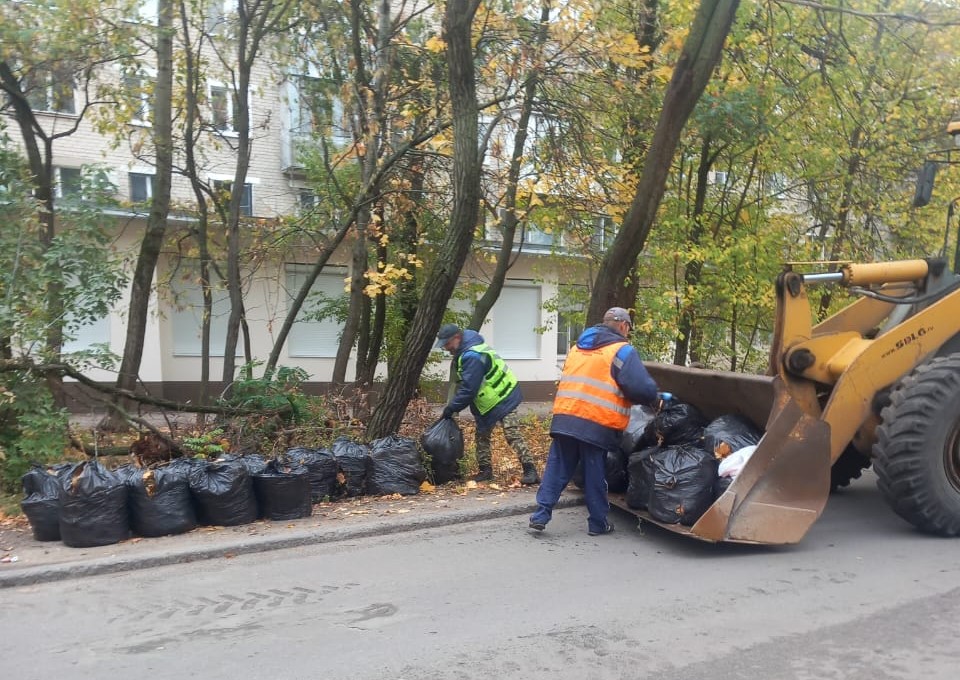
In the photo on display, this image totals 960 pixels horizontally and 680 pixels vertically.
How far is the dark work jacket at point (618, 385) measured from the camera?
547 cm

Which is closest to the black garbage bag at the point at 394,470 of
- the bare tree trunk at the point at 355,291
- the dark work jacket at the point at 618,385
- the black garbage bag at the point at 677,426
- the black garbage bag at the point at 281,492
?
the black garbage bag at the point at 281,492

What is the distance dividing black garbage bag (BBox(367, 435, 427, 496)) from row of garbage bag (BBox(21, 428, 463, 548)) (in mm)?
153

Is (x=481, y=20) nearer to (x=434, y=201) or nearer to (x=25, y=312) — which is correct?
(x=434, y=201)

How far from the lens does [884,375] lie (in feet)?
18.4

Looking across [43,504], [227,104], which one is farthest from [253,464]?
[227,104]

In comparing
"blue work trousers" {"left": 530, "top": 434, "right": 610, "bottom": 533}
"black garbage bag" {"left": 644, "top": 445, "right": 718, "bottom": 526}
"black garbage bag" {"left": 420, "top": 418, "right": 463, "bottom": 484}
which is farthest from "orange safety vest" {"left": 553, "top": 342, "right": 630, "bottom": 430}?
"black garbage bag" {"left": 420, "top": 418, "right": 463, "bottom": 484}

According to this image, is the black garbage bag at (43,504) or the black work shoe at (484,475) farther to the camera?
the black work shoe at (484,475)

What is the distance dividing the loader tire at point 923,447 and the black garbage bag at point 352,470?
4105mm

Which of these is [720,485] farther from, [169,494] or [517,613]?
[169,494]

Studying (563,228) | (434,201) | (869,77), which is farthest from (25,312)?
(869,77)

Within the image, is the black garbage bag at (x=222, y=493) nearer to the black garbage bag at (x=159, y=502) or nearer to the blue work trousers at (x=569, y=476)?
the black garbage bag at (x=159, y=502)

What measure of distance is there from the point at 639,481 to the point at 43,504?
4439mm

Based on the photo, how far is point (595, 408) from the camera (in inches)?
220

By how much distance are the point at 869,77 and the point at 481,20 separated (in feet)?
18.6
